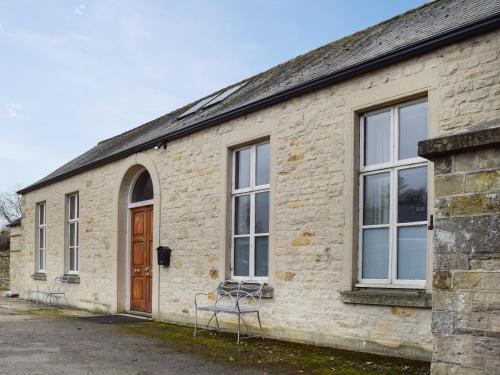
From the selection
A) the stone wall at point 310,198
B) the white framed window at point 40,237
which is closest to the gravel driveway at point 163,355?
the stone wall at point 310,198

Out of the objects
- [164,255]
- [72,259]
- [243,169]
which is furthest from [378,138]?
[72,259]

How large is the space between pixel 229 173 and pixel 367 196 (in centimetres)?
297

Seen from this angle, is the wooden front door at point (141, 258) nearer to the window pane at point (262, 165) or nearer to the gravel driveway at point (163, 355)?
the gravel driveway at point (163, 355)

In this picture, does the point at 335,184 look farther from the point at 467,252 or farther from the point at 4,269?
the point at 4,269

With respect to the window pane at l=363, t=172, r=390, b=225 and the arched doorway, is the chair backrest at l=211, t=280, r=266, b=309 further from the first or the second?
the arched doorway

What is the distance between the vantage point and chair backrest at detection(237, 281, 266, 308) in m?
8.80

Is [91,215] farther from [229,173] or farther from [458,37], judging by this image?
[458,37]

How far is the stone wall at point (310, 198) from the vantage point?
657cm

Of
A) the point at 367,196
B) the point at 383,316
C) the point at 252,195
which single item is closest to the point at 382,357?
the point at 383,316

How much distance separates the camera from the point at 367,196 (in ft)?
24.9

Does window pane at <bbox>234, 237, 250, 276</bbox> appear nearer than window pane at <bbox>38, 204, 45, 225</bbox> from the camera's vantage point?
Yes

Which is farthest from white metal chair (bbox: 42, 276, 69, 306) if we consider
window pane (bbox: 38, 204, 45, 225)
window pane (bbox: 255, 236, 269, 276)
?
window pane (bbox: 255, 236, 269, 276)

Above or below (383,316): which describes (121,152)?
above

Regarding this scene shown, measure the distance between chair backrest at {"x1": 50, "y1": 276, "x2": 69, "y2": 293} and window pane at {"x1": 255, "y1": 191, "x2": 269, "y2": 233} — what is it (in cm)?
770
